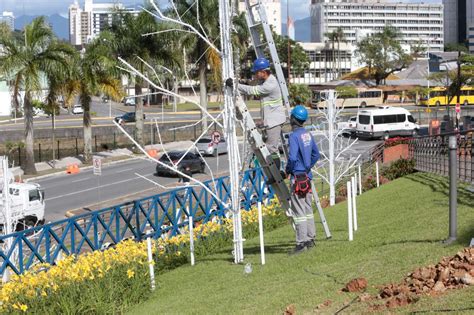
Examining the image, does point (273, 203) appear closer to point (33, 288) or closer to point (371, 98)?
point (33, 288)

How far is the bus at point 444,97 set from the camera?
7850 centimetres

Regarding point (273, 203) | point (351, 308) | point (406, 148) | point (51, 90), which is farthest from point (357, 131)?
point (351, 308)

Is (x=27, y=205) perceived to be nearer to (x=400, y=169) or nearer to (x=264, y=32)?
(x=400, y=169)

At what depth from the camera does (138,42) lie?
47750 millimetres

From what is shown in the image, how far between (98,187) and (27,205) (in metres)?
8.11

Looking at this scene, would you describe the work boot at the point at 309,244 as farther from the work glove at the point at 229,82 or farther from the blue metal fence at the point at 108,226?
the blue metal fence at the point at 108,226

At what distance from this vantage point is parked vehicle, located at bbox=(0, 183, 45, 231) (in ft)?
84.5

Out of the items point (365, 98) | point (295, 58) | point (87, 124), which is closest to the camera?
point (87, 124)

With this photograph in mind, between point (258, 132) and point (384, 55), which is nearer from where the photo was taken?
point (258, 132)

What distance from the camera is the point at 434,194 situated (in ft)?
46.2

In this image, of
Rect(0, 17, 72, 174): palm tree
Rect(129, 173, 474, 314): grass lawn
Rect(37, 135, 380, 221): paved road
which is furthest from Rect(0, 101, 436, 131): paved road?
Rect(129, 173, 474, 314): grass lawn

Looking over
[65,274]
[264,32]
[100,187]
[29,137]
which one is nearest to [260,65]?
[264,32]

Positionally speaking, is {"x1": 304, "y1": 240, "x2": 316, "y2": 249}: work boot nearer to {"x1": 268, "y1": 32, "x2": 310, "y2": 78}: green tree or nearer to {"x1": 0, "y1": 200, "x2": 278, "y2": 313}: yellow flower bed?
{"x1": 0, "y1": 200, "x2": 278, "y2": 313}: yellow flower bed

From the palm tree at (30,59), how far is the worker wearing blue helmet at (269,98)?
95.2ft
